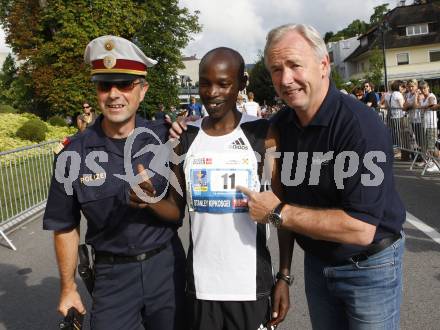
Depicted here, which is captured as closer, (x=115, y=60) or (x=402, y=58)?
(x=115, y=60)

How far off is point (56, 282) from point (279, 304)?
371 cm

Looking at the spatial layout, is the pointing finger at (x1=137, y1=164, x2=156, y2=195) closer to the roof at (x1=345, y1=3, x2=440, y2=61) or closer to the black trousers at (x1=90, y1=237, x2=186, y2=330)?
the black trousers at (x1=90, y1=237, x2=186, y2=330)

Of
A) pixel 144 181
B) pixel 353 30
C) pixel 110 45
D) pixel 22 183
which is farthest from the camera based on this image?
pixel 353 30

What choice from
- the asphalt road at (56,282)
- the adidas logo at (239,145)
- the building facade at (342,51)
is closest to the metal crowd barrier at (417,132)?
the asphalt road at (56,282)

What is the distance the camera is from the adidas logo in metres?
2.35

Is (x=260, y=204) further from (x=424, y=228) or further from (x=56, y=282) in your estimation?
(x=424, y=228)

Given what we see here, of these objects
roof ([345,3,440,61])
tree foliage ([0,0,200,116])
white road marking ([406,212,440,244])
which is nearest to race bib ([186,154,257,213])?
white road marking ([406,212,440,244])

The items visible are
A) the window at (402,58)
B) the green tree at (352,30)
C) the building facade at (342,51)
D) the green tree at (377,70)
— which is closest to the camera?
the green tree at (377,70)

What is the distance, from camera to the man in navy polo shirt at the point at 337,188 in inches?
80.0

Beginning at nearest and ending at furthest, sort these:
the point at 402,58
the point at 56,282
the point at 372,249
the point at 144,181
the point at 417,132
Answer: the point at 144,181, the point at 372,249, the point at 56,282, the point at 417,132, the point at 402,58

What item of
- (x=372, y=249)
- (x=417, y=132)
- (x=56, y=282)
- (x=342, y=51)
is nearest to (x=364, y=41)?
(x=342, y=51)

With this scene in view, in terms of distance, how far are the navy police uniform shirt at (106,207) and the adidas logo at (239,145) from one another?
44 cm

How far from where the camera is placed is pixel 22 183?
9219 millimetres

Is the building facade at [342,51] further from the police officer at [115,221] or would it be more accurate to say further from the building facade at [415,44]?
the police officer at [115,221]
